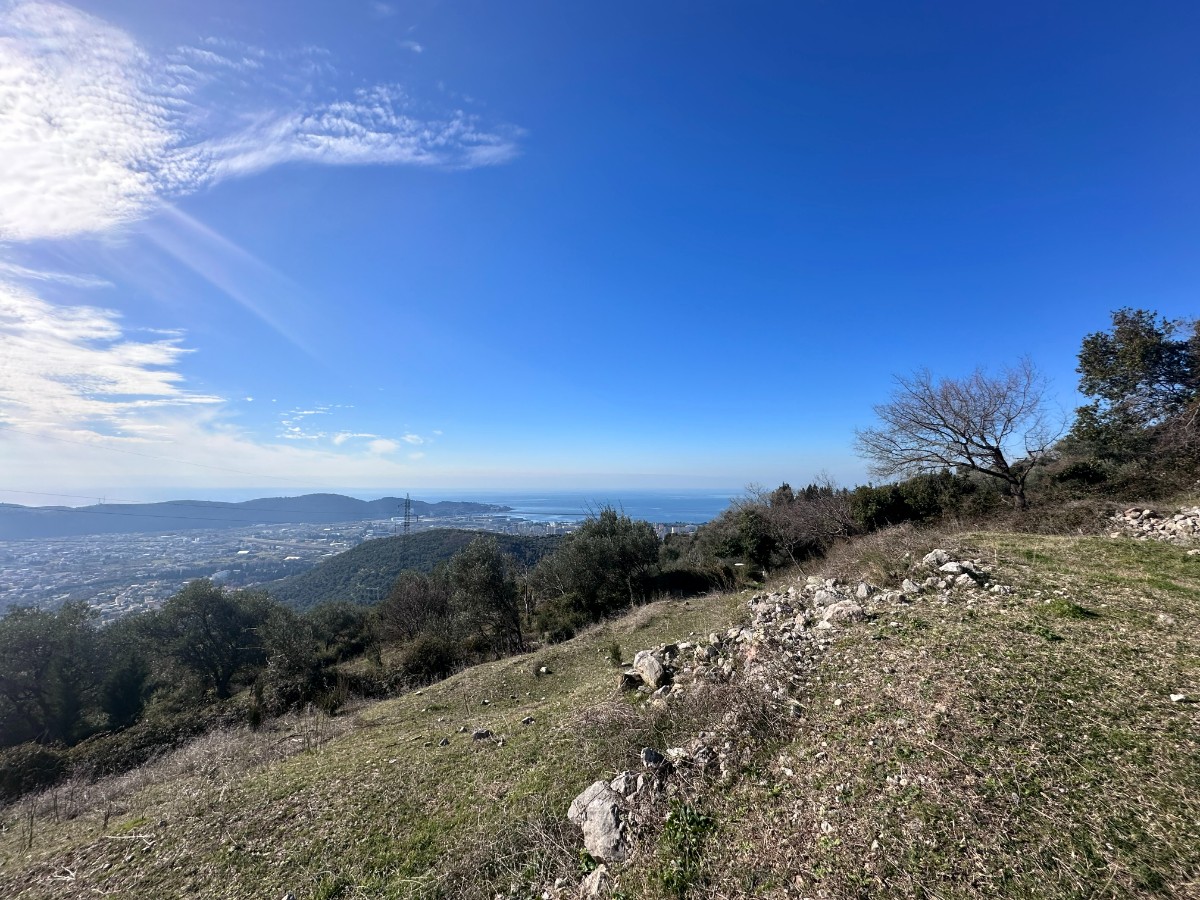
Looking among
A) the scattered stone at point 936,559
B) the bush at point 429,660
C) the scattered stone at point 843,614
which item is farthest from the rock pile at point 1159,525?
the bush at point 429,660

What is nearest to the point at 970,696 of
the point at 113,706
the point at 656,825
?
the point at 656,825

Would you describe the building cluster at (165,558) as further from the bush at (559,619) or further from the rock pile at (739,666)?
the rock pile at (739,666)

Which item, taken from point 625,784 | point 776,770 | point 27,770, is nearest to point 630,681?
point 625,784

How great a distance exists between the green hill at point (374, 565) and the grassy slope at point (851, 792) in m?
39.5

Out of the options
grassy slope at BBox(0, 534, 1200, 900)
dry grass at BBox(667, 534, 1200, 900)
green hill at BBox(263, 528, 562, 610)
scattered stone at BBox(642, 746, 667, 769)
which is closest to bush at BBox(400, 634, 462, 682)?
grassy slope at BBox(0, 534, 1200, 900)

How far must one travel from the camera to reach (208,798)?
6535 millimetres

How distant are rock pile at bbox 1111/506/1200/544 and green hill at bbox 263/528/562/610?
40.6m

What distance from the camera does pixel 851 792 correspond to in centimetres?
382

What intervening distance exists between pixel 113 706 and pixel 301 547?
5779 cm

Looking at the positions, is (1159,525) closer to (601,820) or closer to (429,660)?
(601,820)

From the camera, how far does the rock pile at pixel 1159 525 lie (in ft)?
32.6

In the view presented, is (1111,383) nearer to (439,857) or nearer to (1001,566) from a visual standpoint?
(1001,566)

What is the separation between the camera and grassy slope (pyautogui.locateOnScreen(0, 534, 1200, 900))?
309 cm

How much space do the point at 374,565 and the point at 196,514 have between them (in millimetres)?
61537
